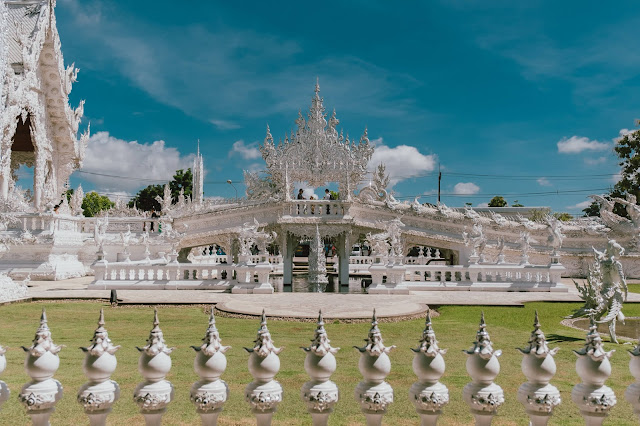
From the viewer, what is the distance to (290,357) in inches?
252

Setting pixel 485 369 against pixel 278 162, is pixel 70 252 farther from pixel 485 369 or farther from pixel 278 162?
pixel 485 369

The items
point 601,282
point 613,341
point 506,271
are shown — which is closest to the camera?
point 613,341

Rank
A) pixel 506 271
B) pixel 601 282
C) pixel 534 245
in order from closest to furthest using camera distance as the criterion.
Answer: pixel 601 282, pixel 506 271, pixel 534 245

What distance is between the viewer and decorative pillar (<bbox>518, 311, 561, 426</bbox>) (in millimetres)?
2797

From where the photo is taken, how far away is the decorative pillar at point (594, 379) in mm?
2783

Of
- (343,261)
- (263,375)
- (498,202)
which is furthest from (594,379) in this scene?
(498,202)

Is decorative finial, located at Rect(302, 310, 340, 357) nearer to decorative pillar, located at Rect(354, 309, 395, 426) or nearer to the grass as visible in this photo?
decorative pillar, located at Rect(354, 309, 395, 426)

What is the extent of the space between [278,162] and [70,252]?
1206 centimetres

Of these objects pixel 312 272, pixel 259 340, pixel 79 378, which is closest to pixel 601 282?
pixel 259 340

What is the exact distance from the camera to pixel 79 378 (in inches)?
209

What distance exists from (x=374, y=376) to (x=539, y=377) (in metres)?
0.97

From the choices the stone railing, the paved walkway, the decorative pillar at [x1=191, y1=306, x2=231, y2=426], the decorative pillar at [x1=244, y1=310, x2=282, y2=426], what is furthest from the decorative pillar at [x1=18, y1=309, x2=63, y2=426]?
the stone railing

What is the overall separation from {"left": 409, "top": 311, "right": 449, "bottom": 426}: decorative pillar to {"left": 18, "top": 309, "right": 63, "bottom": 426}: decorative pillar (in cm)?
216

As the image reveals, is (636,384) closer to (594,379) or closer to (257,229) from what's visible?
(594,379)
